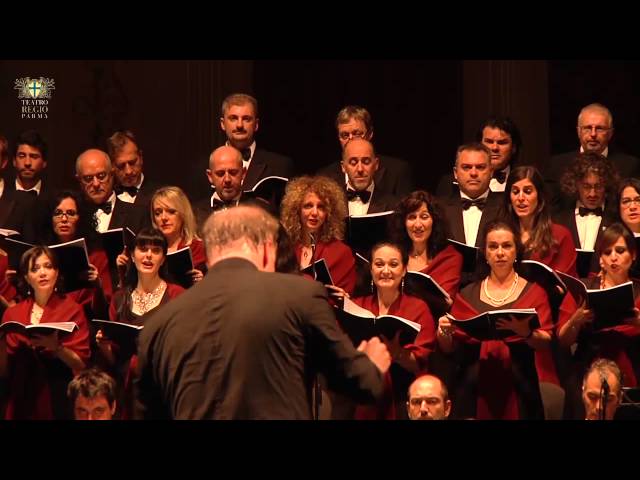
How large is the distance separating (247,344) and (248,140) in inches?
127

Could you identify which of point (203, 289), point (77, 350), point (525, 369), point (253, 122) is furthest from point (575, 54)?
point (203, 289)

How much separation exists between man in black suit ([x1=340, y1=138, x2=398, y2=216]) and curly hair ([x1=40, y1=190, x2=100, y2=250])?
111 cm

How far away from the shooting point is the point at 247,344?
11.0ft

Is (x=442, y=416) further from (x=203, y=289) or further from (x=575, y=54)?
(x=575, y=54)

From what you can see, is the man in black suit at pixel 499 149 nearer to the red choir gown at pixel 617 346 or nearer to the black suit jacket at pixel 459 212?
the black suit jacket at pixel 459 212

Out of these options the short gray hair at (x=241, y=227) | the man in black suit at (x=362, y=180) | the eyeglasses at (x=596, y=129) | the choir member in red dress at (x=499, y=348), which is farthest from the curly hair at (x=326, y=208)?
the short gray hair at (x=241, y=227)

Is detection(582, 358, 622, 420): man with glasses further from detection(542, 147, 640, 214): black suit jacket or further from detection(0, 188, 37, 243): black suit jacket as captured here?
detection(0, 188, 37, 243): black suit jacket

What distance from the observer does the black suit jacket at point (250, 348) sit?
3357 mm

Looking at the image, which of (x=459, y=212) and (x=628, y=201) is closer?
(x=628, y=201)

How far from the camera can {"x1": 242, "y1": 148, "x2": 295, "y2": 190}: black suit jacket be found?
652 cm

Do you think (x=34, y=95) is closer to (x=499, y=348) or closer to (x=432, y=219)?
(x=432, y=219)

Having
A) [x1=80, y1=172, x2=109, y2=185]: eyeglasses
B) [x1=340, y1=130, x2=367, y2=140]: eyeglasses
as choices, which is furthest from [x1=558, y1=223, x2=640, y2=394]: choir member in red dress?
[x1=80, y1=172, x2=109, y2=185]: eyeglasses

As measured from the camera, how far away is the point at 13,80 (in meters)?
8.09

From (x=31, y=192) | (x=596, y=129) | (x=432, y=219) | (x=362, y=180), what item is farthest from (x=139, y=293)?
(x=596, y=129)
